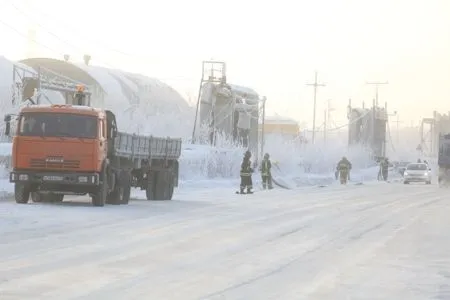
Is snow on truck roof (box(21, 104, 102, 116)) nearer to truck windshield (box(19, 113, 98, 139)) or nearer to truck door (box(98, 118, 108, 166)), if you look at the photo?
truck windshield (box(19, 113, 98, 139))

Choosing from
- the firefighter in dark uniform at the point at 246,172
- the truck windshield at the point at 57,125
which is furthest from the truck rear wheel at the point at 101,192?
the firefighter in dark uniform at the point at 246,172

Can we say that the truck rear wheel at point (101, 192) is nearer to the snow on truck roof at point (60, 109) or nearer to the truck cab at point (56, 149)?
the truck cab at point (56, 149)

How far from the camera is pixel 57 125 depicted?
21703 mm

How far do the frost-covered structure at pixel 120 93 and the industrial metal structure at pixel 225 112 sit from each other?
7.12 feet

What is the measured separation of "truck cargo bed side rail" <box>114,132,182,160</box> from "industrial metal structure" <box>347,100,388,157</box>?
77054 mm

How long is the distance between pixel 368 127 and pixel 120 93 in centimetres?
3499

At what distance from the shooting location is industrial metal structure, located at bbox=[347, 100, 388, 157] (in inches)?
4119

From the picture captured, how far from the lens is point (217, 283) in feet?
30.8

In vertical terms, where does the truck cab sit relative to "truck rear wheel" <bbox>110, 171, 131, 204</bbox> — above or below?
above

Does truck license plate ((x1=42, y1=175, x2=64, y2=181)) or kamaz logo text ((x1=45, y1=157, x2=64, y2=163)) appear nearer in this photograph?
truck license plate ((x1=42, y1=175, x2=64, y2=181))

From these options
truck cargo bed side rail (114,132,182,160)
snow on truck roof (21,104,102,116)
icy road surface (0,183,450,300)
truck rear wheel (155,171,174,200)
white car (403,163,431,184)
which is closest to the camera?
icy road surface (0,183,450,300)

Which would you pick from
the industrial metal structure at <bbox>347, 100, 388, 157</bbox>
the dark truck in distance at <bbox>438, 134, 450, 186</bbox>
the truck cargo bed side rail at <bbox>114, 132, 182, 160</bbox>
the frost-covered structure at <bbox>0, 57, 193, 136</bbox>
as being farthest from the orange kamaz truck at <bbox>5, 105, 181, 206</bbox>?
the industrial metal structure at <bbox>347, 100, 388, 157</bbox>

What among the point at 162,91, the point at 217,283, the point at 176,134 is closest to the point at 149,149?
the point at 217,283

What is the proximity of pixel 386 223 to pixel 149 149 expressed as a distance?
364 inches
